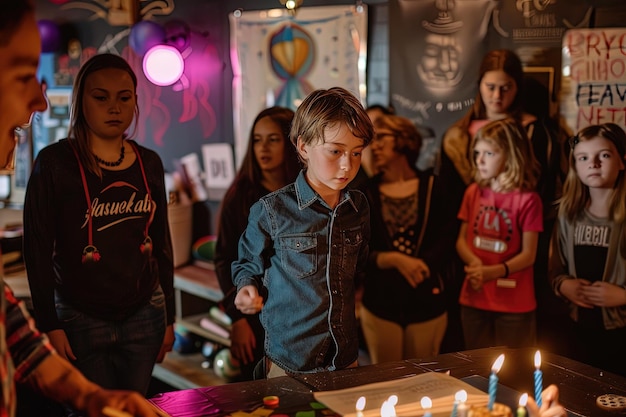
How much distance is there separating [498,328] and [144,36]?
2.62 m

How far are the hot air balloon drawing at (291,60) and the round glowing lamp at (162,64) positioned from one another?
60cm

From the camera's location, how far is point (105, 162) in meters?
2.84

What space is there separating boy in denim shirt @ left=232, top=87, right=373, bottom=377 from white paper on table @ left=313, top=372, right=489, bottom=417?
0.43 metres

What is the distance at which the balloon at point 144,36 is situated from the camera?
4.35 metres

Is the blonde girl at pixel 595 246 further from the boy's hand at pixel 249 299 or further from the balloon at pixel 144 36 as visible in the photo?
the balloon at pixel 144 36

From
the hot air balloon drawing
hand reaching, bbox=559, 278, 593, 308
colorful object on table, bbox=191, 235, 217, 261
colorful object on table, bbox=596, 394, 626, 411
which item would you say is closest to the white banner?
the hot air balloon drawing

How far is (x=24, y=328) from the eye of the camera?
1.68 metres

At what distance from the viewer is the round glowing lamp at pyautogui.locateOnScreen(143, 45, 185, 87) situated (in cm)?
437

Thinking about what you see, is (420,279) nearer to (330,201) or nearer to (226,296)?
(226,296)

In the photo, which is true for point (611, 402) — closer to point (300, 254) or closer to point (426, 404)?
point (426, 404)

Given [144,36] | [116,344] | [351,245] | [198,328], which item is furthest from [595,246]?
[144,36]

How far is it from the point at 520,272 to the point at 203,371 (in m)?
2.04

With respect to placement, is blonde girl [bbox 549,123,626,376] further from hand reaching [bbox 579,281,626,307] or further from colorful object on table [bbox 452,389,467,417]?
colorful object on table [bbox 452,389,467,417]

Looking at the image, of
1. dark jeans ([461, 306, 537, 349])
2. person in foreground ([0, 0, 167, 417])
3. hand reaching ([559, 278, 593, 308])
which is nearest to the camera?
person in foreground ([0, 0, 167, 417])
